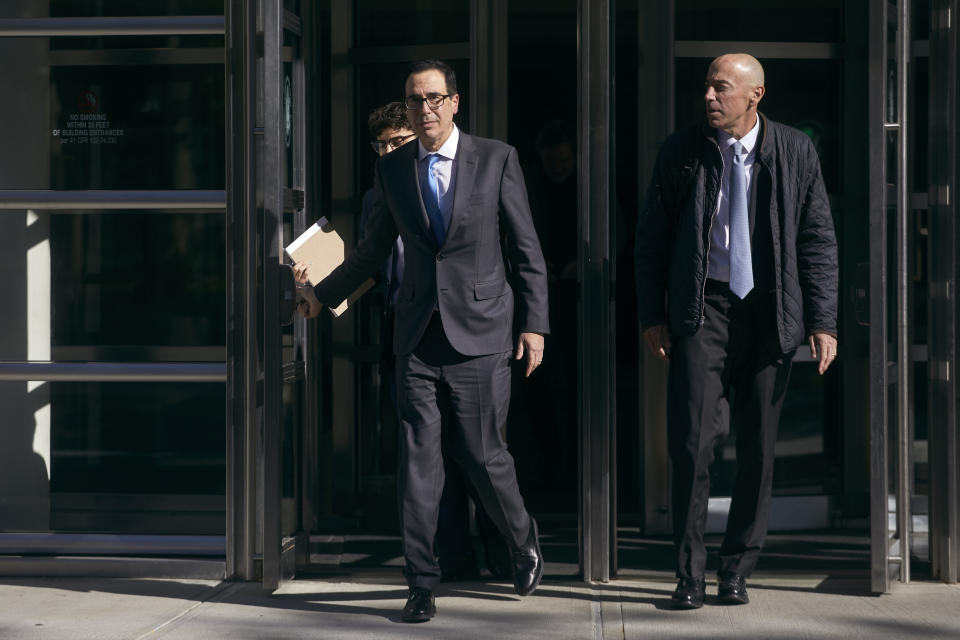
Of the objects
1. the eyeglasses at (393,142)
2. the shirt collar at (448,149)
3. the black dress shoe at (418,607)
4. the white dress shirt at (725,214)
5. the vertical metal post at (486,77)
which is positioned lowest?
the black dress shoe at (418,607)

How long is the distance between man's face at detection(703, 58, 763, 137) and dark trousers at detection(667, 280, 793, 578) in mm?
543

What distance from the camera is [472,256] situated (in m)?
4.33

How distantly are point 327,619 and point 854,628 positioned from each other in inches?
67.1

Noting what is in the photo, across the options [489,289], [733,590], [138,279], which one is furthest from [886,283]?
[138,279]

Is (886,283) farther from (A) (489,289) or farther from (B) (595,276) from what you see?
(A) (489,289)

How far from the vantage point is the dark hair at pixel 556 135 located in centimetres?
584

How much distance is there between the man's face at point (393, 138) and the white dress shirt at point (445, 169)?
57 cm

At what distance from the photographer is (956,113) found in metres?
4.69

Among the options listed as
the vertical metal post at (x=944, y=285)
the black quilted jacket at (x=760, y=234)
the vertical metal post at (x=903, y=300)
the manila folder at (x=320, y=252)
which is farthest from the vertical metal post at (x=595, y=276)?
the vertical metal post at (x=944, y=285)

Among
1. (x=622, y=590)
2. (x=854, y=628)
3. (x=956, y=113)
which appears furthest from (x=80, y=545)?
(x=956, y=113)

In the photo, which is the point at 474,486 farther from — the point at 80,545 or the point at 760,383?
the point at 80,545

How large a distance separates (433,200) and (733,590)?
5.48 feet

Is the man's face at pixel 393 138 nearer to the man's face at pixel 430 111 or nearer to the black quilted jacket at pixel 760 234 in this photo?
the man's face at pixel 430 111

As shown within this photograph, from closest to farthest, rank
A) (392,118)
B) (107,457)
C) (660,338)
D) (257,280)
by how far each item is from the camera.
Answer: (660,338), (257,280), (392,118), (107,457)
